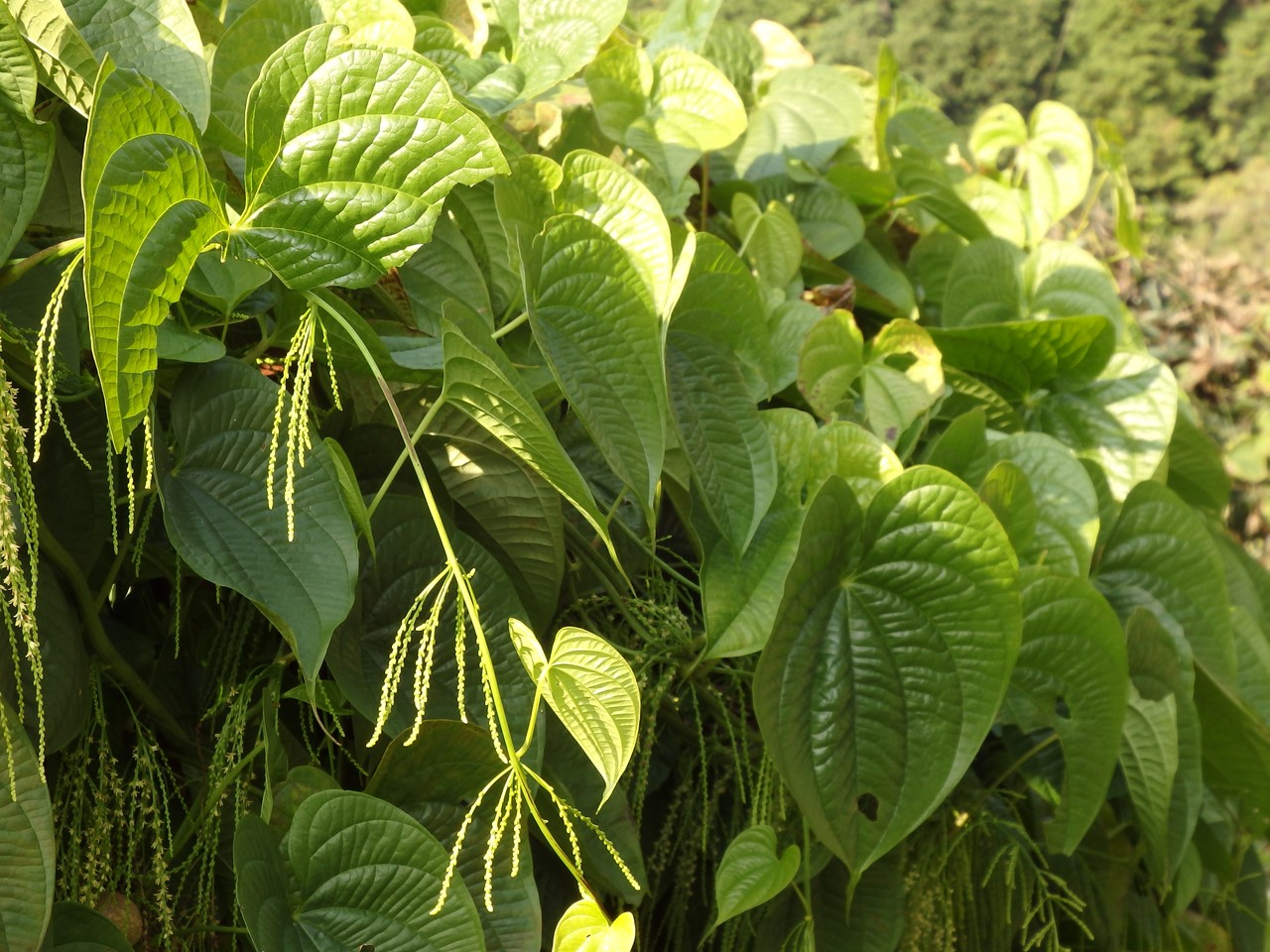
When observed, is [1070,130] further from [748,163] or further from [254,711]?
[254,711]

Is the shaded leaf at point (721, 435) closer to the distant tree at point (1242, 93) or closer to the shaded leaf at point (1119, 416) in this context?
the shaded leaf at point (1119, 416)

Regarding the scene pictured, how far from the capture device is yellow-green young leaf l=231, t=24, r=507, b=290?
0.42 metres

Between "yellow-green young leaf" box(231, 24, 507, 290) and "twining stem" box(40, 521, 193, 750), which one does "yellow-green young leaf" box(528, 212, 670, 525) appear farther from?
"twining stem" box(40, 521, 193, 750)

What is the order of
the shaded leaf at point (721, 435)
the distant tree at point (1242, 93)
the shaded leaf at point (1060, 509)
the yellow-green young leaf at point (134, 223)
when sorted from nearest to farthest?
the yellow-green young leaf at point (134, 223) → the shaded leaf at point (721, 435) → the shaded leaf at point (1060, 509) → the distant tree at point (1242, 93)

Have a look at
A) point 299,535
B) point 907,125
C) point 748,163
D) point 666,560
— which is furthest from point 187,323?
point 907,125

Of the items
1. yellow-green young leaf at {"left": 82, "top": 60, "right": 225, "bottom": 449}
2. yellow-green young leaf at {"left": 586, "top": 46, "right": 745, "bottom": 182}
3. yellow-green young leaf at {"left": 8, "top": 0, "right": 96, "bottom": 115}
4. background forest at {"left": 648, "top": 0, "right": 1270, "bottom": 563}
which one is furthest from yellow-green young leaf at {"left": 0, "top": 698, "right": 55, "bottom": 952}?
background forest at {"left": 648, "top": 0, "right": 1270, "bottom": 563}

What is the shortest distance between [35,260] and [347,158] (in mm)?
124

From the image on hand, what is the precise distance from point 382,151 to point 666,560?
1.14ft

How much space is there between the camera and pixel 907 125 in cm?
116

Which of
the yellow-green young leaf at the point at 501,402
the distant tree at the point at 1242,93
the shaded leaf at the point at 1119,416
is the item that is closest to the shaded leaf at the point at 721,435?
the yellow-green young leaf at the point at 501,402

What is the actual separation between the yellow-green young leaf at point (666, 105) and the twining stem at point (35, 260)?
393mm

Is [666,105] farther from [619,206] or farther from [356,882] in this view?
[356,882]

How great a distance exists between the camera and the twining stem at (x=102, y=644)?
1.49 feet

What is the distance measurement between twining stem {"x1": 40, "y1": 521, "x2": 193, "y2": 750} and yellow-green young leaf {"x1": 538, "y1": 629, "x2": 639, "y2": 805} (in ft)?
0.66
